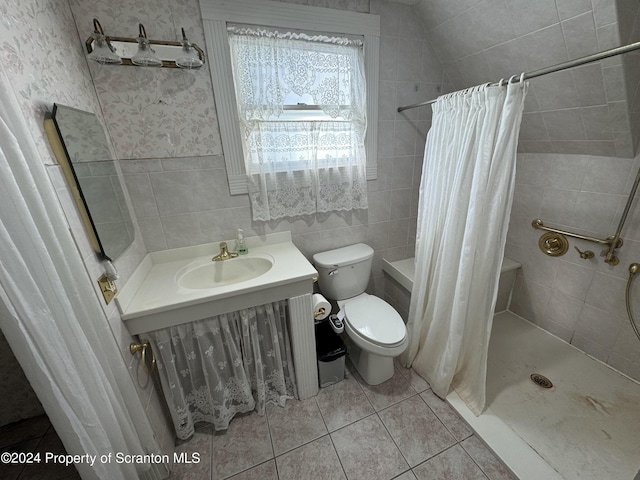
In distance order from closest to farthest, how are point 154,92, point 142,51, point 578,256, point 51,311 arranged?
point 51,311
point 142,51
point 154,92
point 578,256

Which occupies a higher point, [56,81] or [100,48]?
[100,48]

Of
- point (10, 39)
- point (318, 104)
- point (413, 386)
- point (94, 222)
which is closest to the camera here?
point (10, 39)

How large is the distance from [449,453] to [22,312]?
5.55ft

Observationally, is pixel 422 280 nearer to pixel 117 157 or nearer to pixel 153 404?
pixel 153 404

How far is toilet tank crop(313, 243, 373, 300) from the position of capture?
5.48ft

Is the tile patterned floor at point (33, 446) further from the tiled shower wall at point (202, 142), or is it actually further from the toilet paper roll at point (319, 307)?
the toilet paper roll at point (319, 307)

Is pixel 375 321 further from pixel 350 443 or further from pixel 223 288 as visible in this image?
pixel 223 288

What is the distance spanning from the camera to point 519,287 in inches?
80.7

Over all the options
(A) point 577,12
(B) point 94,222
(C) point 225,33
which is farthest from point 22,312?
(A) point 577,12

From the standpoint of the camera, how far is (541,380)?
159cm

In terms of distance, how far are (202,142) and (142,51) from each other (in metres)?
0.42

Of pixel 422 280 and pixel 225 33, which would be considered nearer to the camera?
pixel 225 33

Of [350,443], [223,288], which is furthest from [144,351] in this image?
[350,443]

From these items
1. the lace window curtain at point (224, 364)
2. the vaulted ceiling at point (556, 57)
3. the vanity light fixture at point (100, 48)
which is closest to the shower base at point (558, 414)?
the lace window curtain at point (224, 364)
